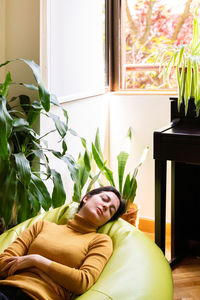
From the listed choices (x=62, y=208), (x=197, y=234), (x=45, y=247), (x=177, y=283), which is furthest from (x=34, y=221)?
(x=197, y=234)

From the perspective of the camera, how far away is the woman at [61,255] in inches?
62.2

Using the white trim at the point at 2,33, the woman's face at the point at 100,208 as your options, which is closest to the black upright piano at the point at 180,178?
the woman's face at the point at 100,208

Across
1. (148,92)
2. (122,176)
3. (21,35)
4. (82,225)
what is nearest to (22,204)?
(82,225)

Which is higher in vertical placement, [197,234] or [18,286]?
[18,286]

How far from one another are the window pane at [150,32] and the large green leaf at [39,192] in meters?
1.46

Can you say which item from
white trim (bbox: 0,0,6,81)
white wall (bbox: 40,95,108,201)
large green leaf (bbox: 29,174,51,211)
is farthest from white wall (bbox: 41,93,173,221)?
large green leaf (bbox: 29,174,51,211)

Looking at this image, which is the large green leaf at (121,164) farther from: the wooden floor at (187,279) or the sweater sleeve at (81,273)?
the sweater sleeve at (81,273)

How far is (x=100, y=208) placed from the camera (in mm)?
1832

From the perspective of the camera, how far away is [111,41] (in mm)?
3332

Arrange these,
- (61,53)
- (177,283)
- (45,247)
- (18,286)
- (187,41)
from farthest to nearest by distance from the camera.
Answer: (187,41) < (61,53) < (177,283) < (45,247) < (18,286)

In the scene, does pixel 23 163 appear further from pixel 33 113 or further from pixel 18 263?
pixel 18 263

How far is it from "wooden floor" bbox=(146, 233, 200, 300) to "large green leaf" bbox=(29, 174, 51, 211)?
858 millimetres

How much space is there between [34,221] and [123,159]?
0.99 m

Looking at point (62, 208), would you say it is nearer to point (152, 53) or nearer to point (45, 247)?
point (45, 247)
